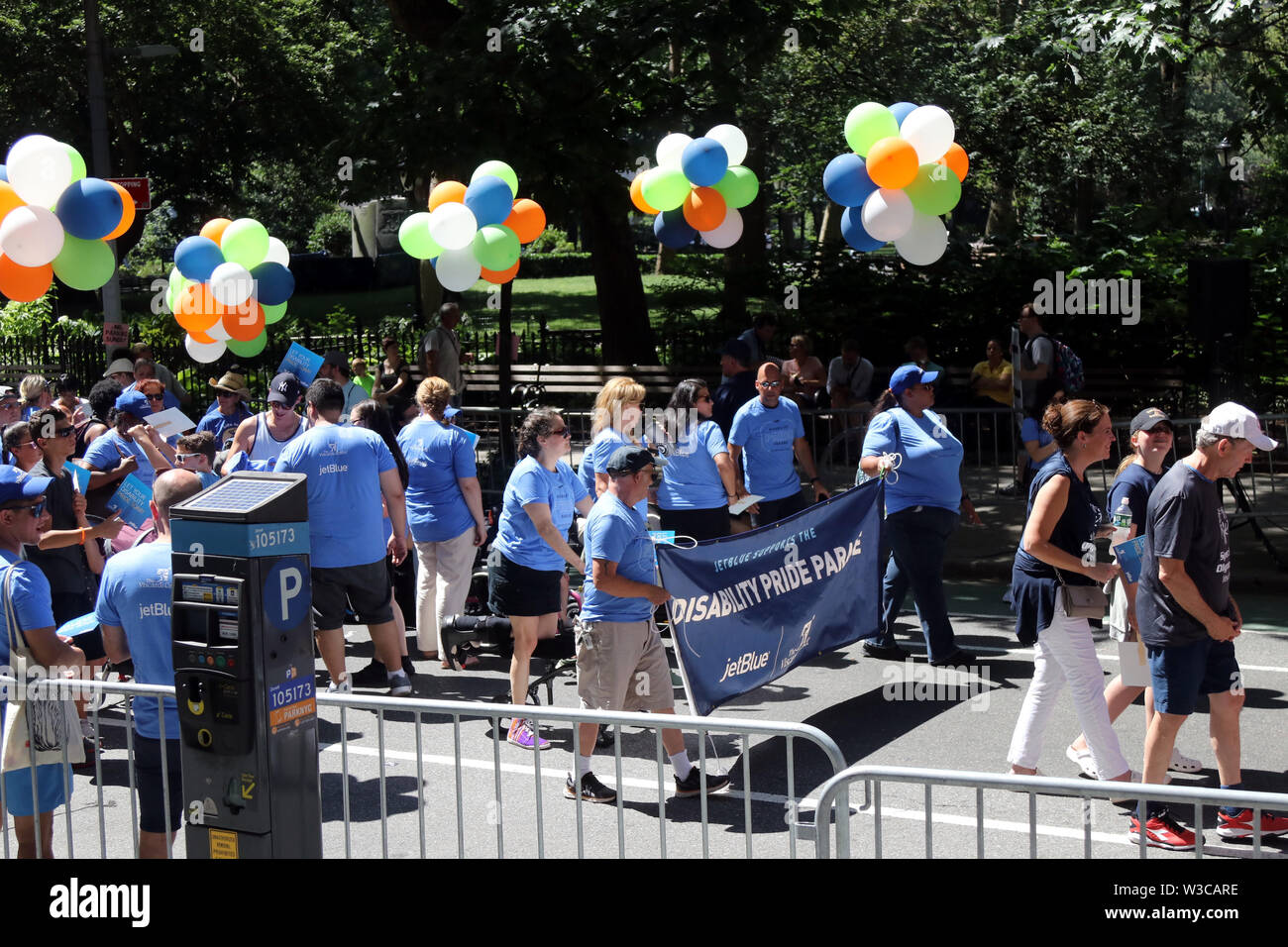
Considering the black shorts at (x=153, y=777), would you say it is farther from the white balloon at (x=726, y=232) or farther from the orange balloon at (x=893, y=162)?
the white balloon at (x=726, y=232)

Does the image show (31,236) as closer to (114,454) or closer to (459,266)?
(114,454)

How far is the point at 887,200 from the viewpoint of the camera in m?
9.69

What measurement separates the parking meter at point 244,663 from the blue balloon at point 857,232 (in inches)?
255

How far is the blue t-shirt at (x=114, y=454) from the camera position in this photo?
9195mm

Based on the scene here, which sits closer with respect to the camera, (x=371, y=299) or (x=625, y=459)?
(x=625, y=459)

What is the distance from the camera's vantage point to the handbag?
519 centimetres

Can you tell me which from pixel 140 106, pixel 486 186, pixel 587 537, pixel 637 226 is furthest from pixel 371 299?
pixel 587 537

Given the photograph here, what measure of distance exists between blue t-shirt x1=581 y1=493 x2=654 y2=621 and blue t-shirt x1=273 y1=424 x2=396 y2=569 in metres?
1.85

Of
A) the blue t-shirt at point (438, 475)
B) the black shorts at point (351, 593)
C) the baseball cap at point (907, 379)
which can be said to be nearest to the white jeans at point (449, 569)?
the blue t-shirt at point (438, 475)

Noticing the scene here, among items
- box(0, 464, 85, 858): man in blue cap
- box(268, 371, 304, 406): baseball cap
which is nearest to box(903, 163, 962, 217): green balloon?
box(268, 371, 304, 406): baseball cap

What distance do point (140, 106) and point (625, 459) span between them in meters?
26.1

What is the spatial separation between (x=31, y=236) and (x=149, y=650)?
531cm
